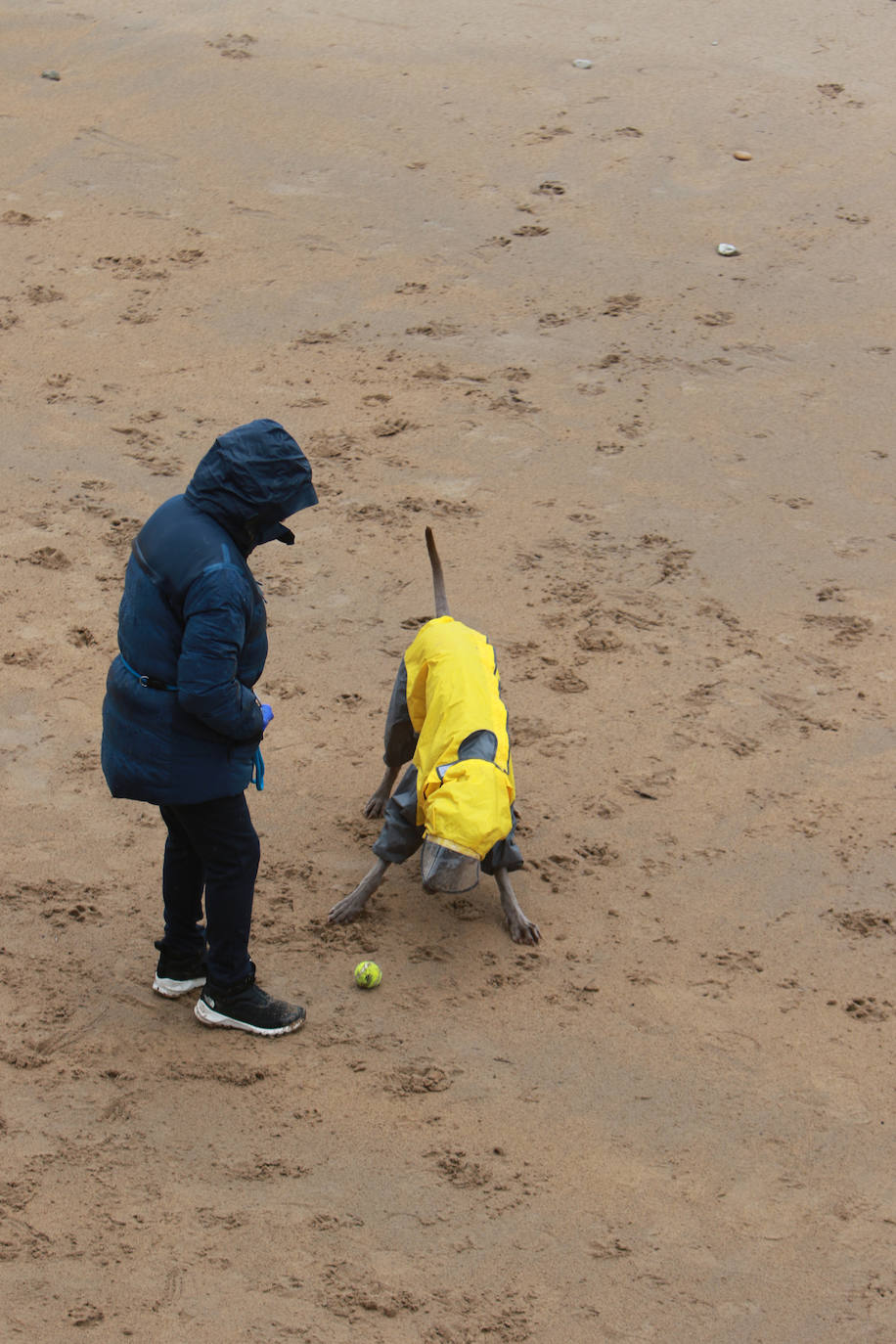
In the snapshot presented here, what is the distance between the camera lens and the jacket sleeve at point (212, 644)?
3576mm

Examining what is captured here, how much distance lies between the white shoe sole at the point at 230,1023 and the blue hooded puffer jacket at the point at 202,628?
0.82 meters

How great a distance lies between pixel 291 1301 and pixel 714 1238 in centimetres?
113

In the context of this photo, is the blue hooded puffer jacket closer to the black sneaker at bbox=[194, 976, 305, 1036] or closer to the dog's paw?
the black sneaker at bbox=[194, 976, 305, 1036]

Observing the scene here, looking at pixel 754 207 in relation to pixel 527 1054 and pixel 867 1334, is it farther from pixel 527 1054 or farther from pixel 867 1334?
pixel 867 1334

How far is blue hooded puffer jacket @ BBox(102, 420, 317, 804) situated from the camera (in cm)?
360

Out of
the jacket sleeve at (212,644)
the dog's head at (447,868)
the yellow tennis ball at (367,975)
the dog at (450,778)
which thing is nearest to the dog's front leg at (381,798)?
the dog at (450,778)

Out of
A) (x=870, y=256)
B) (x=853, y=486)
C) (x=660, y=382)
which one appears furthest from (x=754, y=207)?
(x=853, y=486)

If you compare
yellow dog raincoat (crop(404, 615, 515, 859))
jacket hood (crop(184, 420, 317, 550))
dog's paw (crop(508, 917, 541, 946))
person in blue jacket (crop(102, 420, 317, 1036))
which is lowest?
Result: dog's paw (crop(508, 917, 541, 946))

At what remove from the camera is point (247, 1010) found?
14.0 ft

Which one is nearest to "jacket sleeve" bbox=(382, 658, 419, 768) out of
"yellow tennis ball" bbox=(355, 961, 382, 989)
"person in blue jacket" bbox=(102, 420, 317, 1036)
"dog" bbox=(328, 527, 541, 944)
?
"dog" bbox=(328, 527, 541, 944)

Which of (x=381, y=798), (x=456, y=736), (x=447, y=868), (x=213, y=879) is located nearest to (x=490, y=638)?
(x=381, y=798)

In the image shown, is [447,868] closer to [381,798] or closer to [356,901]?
[356,901]

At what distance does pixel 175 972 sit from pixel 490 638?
8.22 ft

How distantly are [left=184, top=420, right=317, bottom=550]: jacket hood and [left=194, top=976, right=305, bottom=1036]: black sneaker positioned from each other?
4.76 ft
